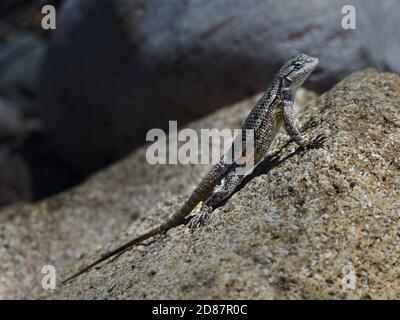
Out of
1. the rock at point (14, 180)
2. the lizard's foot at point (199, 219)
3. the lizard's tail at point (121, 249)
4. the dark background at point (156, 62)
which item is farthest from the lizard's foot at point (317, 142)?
the rock at point (14, 180)

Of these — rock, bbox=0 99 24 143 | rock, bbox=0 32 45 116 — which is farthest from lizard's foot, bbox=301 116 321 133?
rock, bbox=0 32 45 116

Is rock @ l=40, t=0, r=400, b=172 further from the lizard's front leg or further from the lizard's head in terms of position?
the lizard's front leg

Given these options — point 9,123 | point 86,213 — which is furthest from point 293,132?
point 9,123

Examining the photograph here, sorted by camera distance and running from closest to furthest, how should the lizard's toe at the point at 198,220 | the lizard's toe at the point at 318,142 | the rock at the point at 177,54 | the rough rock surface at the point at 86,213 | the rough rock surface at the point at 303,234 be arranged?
the rough rock surface at the point at 303,234, the lizard's toe at the point at 318,142, the lizard's toe at the point at 198,220, the rough rock surface at the point at 86,213, the rock at the point at 177,54

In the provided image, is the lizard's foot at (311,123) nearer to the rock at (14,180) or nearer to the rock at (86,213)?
the rock at (86,213)

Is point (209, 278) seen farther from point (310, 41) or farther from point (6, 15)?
point (6, 15)
